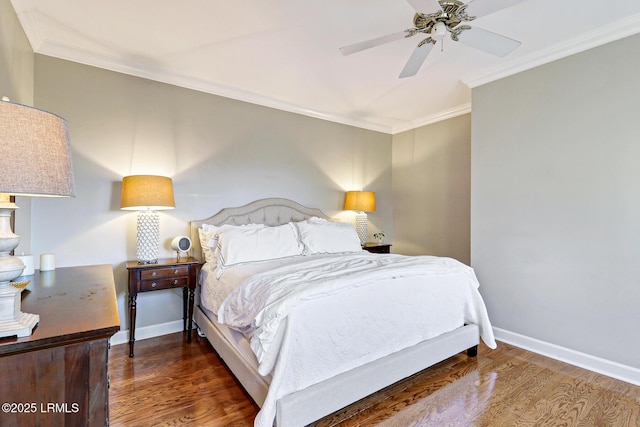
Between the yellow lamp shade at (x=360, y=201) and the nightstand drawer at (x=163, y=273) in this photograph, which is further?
the yellow lamp shade at (x=360, y=201)

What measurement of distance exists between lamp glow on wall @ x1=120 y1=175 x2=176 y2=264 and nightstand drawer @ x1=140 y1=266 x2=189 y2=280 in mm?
148

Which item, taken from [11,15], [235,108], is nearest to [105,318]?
[11,15]

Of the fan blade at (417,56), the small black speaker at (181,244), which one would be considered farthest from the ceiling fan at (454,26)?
the small black speaker at (181,244)

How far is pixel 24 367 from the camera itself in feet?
2.68

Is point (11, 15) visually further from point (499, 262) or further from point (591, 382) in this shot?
point (591, 382)

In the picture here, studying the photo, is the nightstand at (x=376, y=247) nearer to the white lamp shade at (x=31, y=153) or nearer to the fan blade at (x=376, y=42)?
the fan blade at (x=376, y=42)

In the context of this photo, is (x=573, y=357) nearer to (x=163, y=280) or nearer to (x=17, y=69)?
(x=163, y=280)

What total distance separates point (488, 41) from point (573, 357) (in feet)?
8.44

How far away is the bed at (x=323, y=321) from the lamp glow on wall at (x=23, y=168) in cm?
99

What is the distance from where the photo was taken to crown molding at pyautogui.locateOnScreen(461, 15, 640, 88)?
2.26 meters

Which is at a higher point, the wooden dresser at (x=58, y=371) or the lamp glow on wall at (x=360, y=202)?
the lamp glow on wall at (x=360, y=202)

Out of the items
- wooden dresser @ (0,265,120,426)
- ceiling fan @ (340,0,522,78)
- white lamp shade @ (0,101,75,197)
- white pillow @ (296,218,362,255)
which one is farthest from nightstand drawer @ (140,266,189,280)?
ceiling fan @ (340,0,522,78)

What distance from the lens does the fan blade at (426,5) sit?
1.68 m

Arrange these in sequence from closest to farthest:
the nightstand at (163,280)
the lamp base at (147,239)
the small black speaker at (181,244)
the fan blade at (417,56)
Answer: the fan blade at (417,56) < the nightstand at (163,280) < the lamp base at (147,239) < the small black speaker at (181,244)
